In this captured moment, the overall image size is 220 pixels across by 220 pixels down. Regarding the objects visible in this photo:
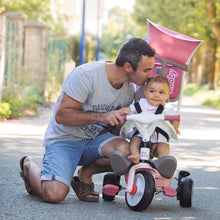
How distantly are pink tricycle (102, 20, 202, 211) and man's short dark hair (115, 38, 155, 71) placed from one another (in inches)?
16.2

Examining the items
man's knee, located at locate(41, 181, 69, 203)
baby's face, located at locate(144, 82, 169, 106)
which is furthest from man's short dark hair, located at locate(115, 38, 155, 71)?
man's knee, located at locate(41, 181, 69, 203)

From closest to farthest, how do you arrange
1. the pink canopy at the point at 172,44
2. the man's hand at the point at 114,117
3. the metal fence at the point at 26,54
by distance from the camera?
the man's hand at the point at 114,117 < the pink canopy at the point at 172,44 < the metal fence at the point at 26,54

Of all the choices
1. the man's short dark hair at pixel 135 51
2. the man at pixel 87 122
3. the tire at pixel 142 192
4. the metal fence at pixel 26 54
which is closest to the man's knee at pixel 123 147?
the man at pixel 87 122

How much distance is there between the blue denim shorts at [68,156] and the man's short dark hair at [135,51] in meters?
0.72

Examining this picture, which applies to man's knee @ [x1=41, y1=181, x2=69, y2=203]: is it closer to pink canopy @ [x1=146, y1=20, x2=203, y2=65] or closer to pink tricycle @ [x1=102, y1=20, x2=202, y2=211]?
pink tricycle @ [x1=102, y1=20, x2=202, y2=211]

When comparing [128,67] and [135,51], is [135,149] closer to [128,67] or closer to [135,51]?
[128,67]

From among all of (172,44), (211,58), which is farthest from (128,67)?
(211,58)

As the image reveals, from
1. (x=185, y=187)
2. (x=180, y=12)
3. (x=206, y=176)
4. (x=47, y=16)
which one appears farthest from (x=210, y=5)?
(x=185, y=187)

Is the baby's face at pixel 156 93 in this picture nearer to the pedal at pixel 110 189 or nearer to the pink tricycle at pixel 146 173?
the pink tricycle at pixel 146 173

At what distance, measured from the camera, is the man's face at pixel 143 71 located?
520 centimetres

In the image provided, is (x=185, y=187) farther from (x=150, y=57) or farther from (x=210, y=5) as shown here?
(x=210, y=5)

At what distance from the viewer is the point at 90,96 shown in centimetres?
543

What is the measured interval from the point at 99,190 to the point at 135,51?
1594 millimetres

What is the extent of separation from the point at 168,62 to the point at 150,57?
1.63 ft
